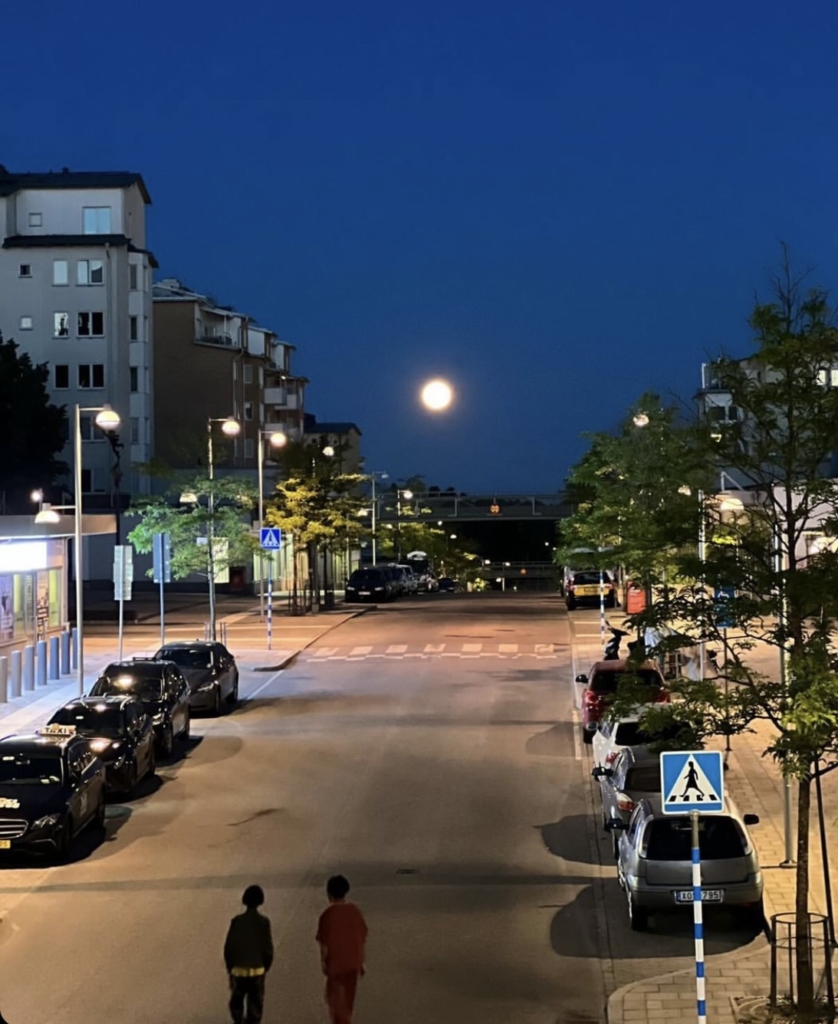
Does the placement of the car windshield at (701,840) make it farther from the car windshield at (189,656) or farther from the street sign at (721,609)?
the car windshield at (189,656)

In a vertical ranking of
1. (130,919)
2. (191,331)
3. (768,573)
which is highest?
(191,331)

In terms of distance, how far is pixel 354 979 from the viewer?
1151cm

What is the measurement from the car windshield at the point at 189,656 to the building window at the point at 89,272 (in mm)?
49638

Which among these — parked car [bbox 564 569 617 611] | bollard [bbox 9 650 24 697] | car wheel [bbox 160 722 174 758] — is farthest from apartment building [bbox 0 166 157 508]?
car wheel [bbox 160 722 174 758]

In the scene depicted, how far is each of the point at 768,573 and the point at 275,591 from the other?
71.5 meters

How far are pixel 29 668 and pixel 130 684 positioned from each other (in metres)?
10.0

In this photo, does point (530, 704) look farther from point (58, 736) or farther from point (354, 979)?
point (354, 979)

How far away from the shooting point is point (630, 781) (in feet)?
59.7

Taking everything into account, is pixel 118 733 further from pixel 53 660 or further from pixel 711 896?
pixel 53 660

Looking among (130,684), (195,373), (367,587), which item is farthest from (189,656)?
(195,373)

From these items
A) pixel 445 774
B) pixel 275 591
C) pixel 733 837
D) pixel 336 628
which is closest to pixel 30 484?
pixel 275 591

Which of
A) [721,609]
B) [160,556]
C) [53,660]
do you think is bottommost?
[53,660]

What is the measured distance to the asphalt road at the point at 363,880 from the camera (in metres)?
13.4

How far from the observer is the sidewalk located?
31.9 m
